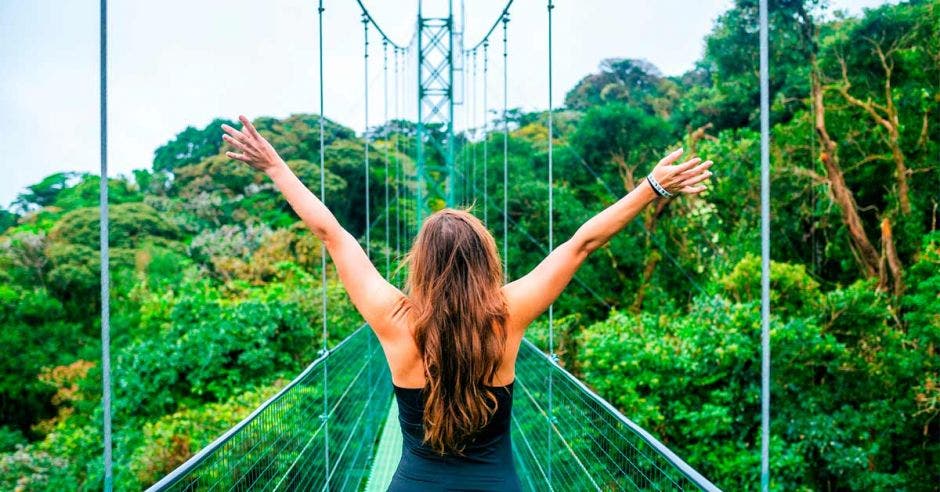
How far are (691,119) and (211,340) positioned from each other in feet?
21.9

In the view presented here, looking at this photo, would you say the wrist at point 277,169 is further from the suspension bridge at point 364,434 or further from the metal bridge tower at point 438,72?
the metal bridge tower at point 438,72

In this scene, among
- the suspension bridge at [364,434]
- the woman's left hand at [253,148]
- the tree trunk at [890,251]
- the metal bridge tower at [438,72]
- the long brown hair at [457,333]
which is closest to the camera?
the long brown hair at [457,333]

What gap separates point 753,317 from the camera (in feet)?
17.9

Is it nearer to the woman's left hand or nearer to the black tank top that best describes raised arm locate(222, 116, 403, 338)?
the woman's left hand

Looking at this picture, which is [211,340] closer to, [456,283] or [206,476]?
[206,476]

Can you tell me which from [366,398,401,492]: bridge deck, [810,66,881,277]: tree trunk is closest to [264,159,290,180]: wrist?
[366,398,401,492]: bridge deck

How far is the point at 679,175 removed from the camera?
98 centimetres

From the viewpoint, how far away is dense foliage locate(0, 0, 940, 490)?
18.1ft

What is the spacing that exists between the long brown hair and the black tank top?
14 mm

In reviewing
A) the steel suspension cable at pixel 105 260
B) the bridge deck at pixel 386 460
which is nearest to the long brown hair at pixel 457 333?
the steel suspension cable at pixel 105 260

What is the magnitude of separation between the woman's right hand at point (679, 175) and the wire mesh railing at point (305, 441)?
0.72 m

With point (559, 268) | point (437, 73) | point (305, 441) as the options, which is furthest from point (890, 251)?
point (437, 73)

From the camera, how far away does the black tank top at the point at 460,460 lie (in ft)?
2.85

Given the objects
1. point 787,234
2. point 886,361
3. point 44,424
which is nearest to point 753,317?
point 886,361
